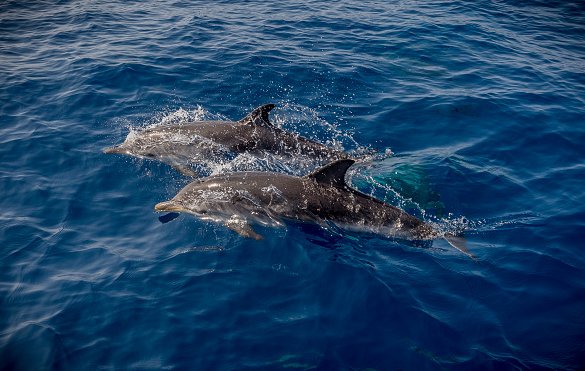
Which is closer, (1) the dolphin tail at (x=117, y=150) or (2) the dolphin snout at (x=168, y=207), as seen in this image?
(2) the dolphin snout at (x=168, y=207)

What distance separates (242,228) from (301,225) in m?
1.22

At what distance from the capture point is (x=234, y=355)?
6848 mm

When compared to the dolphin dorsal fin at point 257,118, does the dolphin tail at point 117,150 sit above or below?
below

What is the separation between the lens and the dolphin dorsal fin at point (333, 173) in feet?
28.9

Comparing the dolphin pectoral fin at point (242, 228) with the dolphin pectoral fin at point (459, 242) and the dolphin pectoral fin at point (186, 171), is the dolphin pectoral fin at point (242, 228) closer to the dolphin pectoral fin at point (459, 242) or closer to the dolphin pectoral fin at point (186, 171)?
A: the dolphin pectoral fin at point (186, 171)

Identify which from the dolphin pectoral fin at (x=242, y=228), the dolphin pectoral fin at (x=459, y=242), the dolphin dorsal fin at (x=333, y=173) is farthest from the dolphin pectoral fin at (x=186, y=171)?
the dolphin pectoral fin at (x=459, y=242)

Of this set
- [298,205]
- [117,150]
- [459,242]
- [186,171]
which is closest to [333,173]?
[298,205]

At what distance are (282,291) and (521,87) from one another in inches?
487

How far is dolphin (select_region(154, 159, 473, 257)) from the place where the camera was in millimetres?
9109

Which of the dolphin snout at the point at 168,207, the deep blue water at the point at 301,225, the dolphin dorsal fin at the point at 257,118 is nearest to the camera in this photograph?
the deep blue water at the point at 301,225

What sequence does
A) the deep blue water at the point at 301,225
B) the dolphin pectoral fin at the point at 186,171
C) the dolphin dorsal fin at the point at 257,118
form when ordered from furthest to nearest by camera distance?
the dolphin dorsal fin at the point at 257,118 → the dolphin pectoral fin at the point at 186,171 → the deep blue water at the point at 301,225

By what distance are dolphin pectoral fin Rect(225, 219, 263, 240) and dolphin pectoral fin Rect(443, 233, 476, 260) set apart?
372 cm

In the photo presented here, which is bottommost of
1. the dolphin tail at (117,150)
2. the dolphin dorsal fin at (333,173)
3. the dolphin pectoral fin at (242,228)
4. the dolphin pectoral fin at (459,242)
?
the dolphin pectoral fin at (459,242)

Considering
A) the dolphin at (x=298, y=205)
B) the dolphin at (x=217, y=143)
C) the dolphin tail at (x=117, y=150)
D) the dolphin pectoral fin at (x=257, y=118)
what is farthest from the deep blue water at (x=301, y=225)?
the dolphin pectoral fin at (x=257, y=118)
